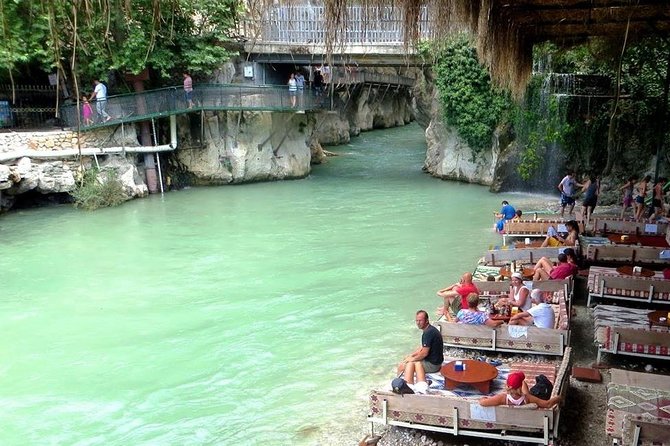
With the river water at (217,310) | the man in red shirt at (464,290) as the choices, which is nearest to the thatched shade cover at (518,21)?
the man in red shirt at (464,290)

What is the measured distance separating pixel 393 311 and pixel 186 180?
15404 mm

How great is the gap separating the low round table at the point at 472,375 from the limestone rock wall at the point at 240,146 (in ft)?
61.3

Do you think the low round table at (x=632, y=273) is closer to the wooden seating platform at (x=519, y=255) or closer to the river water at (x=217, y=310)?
the wooden seating platform at (x=519, y=255)

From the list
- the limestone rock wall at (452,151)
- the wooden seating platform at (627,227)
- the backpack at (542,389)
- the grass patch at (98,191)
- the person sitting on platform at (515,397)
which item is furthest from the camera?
the limestone rock wall at (452,151)

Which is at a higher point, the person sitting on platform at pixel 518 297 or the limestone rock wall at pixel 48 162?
the limestone rock wall at pixel 48 162

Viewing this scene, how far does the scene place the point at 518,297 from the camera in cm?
858

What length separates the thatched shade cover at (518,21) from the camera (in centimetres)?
514

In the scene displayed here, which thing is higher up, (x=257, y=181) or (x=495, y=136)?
(x=495, y=136)

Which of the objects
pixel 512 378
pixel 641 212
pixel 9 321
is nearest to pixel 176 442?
pixel 512 378

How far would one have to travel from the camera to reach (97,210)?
20172 millimetres

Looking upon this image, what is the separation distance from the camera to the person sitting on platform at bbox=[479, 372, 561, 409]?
19.7 ft

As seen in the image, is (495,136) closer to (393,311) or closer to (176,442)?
(393,311)

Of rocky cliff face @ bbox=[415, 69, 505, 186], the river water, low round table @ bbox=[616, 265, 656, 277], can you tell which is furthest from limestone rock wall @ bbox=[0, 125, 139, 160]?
low round table @ bbox=[616, 265, 656, 277]

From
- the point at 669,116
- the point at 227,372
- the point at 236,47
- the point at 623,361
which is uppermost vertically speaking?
the point at 236,47
